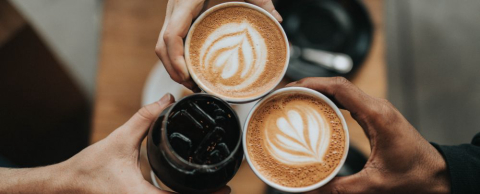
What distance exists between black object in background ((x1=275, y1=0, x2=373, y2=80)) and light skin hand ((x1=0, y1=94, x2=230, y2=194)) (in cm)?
52

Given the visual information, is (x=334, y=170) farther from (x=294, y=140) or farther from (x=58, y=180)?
(x=58, y=180)

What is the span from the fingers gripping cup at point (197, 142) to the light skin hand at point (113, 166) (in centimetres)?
7

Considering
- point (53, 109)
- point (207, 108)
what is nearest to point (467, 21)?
point (207, 108)

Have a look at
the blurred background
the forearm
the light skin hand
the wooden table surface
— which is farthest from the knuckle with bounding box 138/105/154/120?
the blurred background

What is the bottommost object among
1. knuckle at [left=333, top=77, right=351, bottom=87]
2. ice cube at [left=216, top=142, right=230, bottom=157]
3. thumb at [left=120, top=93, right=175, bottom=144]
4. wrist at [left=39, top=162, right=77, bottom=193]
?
wrist at [left=39, top=162, right=77, bottom=193]

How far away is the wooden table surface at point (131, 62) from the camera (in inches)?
42.4

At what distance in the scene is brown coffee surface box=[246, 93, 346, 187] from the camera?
0.73m

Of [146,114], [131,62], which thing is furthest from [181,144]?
[131,62]

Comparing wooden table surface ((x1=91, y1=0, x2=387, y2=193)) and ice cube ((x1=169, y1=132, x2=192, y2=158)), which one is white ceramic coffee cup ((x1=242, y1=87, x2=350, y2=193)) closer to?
ice cube ((x1=169, y1=132, x2=192, y2=158))

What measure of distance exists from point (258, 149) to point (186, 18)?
341 mm

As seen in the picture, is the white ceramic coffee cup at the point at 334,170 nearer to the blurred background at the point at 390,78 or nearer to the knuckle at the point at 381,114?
the knuckle at the point at 381,114

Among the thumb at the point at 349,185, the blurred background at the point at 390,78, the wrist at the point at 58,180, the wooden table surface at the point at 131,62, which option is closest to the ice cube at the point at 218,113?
the thumb at the point at 349,185

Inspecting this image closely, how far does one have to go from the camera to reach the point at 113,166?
73 centimetres

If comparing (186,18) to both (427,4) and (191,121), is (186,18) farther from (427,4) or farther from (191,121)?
(427,4)
